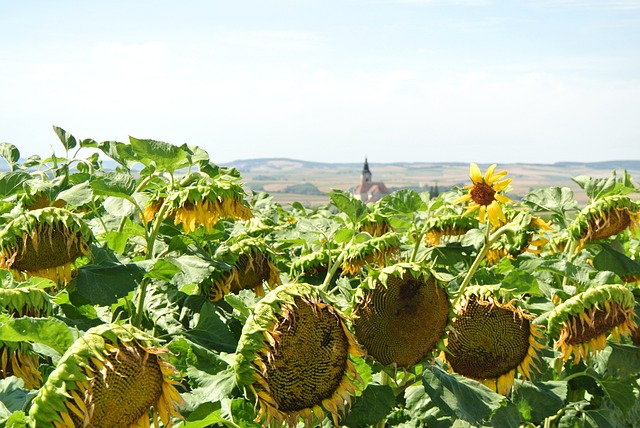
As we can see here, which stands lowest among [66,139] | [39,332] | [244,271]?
[244,271]

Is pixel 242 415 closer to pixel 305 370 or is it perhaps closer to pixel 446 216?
pixel 305 370

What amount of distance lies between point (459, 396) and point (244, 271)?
97 centimetres

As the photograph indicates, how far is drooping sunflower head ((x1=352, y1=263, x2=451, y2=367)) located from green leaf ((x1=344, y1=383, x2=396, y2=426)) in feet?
0.49

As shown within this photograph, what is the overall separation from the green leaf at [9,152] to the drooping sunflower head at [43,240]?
194cm

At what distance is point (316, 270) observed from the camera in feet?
11.0

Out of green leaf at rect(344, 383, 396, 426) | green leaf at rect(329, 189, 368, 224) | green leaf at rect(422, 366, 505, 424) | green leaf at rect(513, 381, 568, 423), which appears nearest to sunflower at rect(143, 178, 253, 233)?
green leaf at rect(329, 189, 368, 224)

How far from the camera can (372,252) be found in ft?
10.5

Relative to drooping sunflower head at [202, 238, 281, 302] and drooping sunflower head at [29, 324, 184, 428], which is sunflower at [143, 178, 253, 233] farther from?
drooping sunflower head at [29, 324, 184, 428]

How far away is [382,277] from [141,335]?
79cm

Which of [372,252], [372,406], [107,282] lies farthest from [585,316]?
[107,282]

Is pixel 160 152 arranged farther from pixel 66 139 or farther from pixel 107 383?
pixel 66 139

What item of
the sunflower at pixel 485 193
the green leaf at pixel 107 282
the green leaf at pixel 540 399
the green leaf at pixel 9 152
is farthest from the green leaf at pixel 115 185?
the green leaf at pixel 9 152

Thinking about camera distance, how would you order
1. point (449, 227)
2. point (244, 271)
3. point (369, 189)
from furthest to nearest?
point (369, 189) < point (449, 227) < point (244, 271)

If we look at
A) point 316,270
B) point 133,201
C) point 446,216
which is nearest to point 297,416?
point 133,201
